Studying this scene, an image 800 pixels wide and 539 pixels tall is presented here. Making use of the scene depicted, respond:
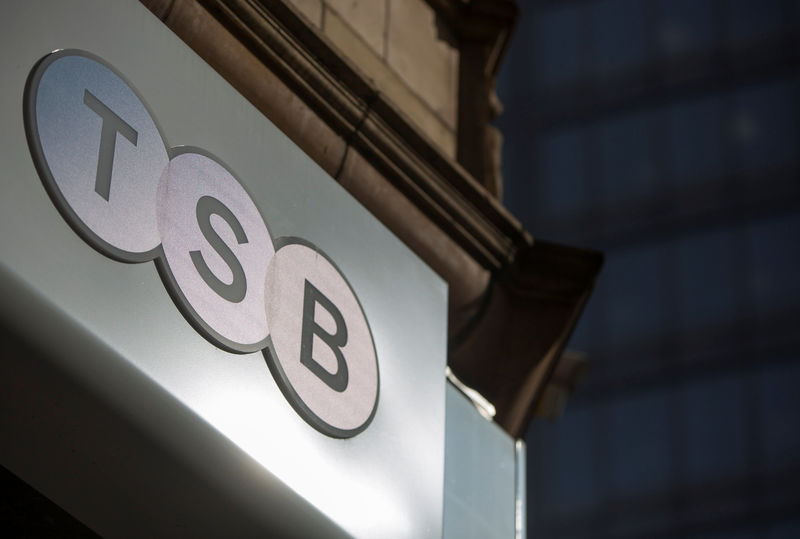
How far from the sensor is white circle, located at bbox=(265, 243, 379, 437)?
582cm

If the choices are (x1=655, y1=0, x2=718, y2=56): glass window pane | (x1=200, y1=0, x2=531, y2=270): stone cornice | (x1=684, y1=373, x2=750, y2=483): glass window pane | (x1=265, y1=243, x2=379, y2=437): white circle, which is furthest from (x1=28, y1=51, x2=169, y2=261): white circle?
(x1=655, y1=0, x2=718, y2=56): glass window pane

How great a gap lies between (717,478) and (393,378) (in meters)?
35.2

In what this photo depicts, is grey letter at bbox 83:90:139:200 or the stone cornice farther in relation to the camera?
the stone cornice

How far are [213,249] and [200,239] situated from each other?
3.2 inches

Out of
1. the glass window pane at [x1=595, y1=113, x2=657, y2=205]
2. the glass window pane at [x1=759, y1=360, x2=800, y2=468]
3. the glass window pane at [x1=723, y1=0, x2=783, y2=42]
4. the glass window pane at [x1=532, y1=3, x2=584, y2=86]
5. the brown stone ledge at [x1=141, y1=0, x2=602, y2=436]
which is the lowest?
the glass window pane at [x1=759, y1=360, x2=800, y2=468]

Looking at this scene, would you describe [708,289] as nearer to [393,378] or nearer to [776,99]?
[776,99]

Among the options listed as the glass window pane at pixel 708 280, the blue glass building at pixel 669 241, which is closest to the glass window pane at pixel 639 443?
the blue glass building at pixel 669 241

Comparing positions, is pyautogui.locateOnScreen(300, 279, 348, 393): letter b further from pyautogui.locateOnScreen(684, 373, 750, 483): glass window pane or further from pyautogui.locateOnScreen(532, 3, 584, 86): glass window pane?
pyautogui.locateOnScreen(532, 3, 584, 86): glass window pane

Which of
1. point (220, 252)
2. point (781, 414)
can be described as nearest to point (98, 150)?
point (220, 252)

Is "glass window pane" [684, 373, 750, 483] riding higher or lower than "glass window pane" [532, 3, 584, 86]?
lower

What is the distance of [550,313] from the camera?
7.80 metres

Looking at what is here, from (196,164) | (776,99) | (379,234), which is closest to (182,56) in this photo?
(196,164)

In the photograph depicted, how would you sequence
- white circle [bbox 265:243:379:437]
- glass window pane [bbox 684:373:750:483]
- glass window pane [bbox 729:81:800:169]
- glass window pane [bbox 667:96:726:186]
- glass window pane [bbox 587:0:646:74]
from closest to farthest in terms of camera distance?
white circle [bbox 265:243:379:437] < glass window pane [bbox 684:373:750:483] < glass window pane [bbox 729:81:800:169] < glass window pane [bbox 667:96:726:186] < glass window pane [bbox 587:0:646:74]

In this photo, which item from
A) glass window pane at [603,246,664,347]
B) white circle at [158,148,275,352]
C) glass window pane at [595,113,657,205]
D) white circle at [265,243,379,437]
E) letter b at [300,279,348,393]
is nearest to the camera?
white circle at [158,148,275,352]
